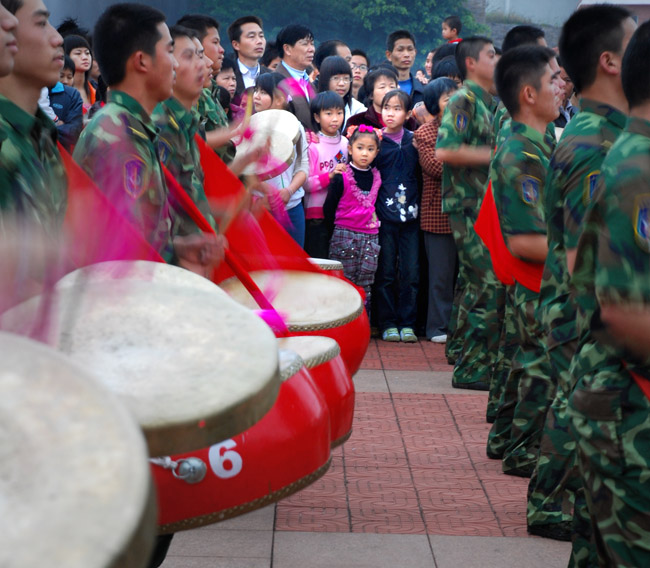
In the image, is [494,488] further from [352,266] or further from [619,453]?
[352,266]

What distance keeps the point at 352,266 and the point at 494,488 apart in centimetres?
293

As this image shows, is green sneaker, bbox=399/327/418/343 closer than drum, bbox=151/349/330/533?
No

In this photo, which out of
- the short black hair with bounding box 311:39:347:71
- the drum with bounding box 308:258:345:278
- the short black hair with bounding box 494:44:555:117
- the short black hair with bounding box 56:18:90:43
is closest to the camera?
the drum with bounding box 308:258:345:278

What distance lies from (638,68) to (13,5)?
1639 millimetres

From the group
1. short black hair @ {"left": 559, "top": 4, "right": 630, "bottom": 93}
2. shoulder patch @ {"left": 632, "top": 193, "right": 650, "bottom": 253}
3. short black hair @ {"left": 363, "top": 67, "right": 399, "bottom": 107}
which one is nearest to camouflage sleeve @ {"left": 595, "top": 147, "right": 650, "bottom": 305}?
shoulder patch @ {"left": 632, "top": 193, "right": 650, "bottom": 253}

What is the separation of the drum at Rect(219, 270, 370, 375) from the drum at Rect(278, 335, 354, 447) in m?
0.26

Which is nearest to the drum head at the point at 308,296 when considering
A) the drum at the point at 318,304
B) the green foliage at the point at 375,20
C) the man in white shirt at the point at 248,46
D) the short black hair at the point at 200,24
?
the drum at the point at 318,304

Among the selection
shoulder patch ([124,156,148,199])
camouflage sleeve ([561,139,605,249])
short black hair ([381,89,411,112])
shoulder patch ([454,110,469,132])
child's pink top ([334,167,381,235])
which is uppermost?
camouflage sleeve ([561,139,605,249])

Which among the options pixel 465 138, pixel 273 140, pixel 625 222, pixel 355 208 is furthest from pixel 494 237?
pixel 355 208

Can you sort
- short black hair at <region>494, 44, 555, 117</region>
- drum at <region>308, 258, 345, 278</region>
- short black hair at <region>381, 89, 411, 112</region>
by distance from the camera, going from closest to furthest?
drum at <region>308, 258, 345, 278</region> → short black hair at <region>494, 44, 555, 117</region> → short black hair at <region>381, 89, 411, 112</region>

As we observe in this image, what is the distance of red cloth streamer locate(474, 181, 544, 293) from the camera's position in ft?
12.8

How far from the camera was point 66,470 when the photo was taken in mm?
955

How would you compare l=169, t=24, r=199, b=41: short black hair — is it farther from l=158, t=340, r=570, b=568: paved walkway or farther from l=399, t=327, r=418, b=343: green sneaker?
l=399, t=327, r=418, b=343: green sneaker

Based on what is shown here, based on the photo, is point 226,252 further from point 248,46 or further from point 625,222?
point 248,46
